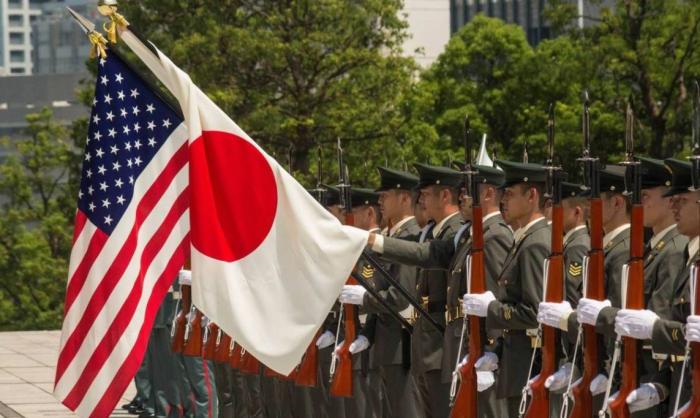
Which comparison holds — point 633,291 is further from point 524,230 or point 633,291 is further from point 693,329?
point 524,230

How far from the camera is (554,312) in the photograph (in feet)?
24.7

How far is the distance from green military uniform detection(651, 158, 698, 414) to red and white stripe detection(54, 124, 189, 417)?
2820 millimetres

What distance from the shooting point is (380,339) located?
32.4ft

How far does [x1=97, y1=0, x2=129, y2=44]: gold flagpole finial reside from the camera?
809cm

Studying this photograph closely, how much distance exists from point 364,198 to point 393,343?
146cm

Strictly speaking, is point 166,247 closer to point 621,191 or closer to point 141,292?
point 141,292

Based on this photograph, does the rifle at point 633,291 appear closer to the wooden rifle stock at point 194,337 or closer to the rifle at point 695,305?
the rifle at point 695,305

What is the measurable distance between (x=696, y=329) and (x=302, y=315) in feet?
6.61

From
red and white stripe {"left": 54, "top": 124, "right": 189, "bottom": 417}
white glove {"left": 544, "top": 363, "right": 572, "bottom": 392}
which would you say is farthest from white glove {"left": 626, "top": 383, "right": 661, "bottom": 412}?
red and white stripe {"left": 54, "top": 124, "right": 189, "bottom": 417}

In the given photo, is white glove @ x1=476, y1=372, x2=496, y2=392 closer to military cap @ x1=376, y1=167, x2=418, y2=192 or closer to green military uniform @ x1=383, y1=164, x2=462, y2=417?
green military uniform @ x1=383, y1=164, x2=462, y2=417

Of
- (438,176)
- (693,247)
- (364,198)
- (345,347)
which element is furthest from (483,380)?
(364,198)

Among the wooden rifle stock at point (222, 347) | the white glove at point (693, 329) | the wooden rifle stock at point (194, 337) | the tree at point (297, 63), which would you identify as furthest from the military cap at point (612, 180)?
the tree at point (297, 63)

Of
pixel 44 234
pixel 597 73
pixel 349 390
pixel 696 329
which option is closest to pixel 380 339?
pixel 349 390

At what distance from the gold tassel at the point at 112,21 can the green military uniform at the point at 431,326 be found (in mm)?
1973
